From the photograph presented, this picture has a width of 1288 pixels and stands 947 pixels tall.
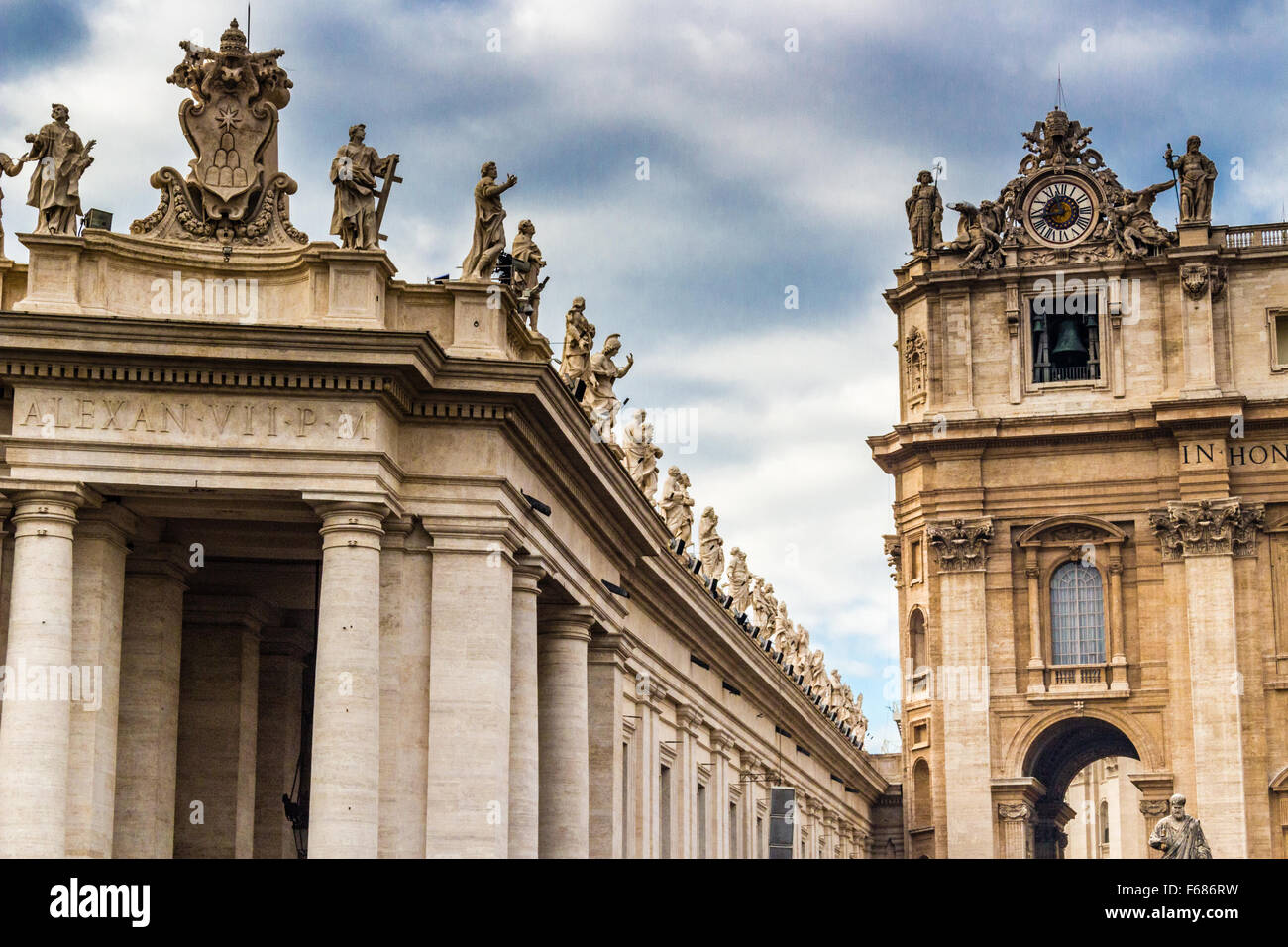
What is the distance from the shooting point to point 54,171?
102 ft

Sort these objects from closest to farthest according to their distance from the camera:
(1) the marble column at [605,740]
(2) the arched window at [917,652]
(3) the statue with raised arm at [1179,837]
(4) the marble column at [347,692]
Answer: (4) the marble column at [347,692], (3) the statue with raised arm at [1179,837], (1) the marble column at [605,740], (2) the arched window at [917,652]

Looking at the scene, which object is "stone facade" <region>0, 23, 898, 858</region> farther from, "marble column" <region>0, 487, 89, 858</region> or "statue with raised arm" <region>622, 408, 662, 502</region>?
"statue with raised arm" <region>622, 408, 662, 502</region>

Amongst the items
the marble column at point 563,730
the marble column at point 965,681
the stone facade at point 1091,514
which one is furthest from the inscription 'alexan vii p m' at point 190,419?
the marble column at point 965,681

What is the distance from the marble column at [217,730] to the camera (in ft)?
119

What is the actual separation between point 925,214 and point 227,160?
51595 mm

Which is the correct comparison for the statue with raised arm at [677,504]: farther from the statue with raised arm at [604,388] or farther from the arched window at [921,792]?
the arched window at [921,792]

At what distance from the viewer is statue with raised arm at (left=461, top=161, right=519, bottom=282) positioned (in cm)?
3384

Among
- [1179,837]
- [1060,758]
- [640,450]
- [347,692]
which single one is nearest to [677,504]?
[640,450]

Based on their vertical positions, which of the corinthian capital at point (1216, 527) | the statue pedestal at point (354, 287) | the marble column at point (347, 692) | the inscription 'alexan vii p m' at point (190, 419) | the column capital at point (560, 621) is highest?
the corinthian capital at point (1216, 527)

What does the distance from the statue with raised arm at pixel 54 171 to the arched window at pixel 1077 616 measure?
171 ft

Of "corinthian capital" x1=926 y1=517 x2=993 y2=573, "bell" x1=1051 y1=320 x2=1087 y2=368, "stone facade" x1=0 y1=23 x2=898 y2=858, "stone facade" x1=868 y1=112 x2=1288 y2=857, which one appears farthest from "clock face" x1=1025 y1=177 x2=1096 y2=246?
"stone facade" x1=0 y1=23 x2=898 y2=858

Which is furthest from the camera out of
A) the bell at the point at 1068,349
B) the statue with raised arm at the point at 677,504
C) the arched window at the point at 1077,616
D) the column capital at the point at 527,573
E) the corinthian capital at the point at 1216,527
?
the bell at the point at 1068,349
